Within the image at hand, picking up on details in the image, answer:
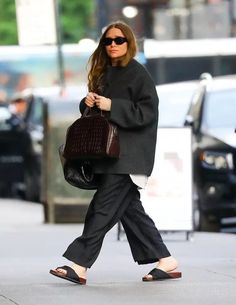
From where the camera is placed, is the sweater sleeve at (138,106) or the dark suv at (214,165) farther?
the dark suv at (214,165)

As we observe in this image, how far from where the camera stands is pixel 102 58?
9273 millimetres

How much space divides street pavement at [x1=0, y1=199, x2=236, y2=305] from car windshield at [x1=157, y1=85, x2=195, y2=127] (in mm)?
1903

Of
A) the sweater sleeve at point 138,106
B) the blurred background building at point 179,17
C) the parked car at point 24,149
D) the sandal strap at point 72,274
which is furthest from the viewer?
the blurred background building at point 179,17

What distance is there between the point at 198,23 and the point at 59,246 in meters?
16.2

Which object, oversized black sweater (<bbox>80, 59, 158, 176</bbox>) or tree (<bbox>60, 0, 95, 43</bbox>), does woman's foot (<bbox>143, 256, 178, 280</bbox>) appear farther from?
tree (<bbox>60, 0, 95, 43</bbox>)

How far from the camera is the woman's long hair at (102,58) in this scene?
918cm

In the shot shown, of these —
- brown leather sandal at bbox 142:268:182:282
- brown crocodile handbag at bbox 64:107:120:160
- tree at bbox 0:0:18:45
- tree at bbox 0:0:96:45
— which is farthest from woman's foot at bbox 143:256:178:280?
tree at bbox 0:0:96:45

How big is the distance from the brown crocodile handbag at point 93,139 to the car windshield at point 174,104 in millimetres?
6520

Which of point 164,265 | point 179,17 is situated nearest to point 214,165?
point 164,265

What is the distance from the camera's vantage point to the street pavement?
8476 mm

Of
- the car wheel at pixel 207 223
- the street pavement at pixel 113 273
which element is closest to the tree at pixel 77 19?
the car wheel at pixel 207 223

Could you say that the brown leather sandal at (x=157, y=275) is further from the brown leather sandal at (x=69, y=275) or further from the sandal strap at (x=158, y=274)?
the brown leather sandal at (x=69, y=275)

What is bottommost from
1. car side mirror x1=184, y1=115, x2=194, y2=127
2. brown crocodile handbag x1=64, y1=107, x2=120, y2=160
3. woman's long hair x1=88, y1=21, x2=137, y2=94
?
car side mirror x1=184, y1=115, x2=194, y2=127

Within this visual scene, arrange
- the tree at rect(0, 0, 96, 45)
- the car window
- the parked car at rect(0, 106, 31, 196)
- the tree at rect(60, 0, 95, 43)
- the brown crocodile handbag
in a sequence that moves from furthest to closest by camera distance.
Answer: the tree at rect(60, 0, 95, 43), the tree at rect(0, 0, 96, 45), the parked car at rect(0, 106, 31, 196), the car window, the brown crocodile handbag
